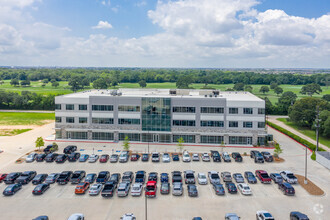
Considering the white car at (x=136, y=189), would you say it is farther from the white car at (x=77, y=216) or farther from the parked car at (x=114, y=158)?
the parked car at (x=114, y=158)

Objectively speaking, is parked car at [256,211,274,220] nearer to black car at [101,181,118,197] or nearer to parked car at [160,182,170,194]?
parked car at [160,182,170,194]

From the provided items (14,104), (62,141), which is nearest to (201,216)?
→ (62,141)

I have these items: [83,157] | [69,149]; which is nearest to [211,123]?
[83,157]

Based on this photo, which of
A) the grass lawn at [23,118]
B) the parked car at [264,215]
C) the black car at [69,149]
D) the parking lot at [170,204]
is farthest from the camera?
the grass lawn at [23,118]

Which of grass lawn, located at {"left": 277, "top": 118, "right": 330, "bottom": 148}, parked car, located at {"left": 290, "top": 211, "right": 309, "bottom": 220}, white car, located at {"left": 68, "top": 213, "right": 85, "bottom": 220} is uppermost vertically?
grass lawn, located at {"left": 277, "top": 118, "right": 330, "bottom": 148}

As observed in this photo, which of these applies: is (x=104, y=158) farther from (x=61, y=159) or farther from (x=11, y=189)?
(x=11, y=189)

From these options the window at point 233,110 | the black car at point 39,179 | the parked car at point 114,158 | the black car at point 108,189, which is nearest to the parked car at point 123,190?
the black car at point 108,189

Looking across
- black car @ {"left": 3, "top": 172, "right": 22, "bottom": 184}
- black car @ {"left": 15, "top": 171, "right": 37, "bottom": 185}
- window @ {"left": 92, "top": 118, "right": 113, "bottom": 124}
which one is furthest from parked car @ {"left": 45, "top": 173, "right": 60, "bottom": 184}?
window @ {"left": 92, "top": 118, "right": 113, "bottom": 124}
